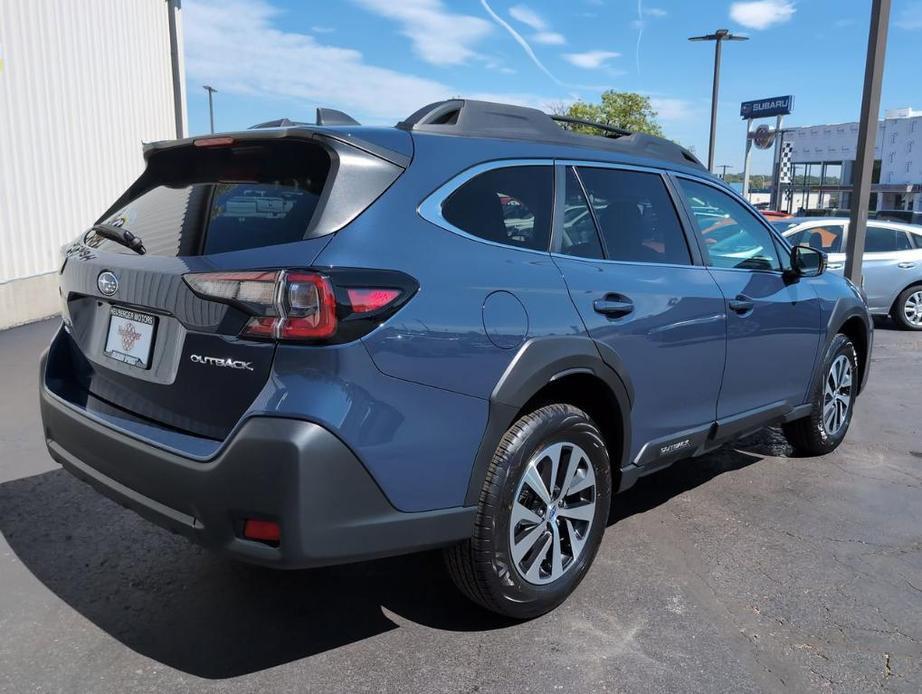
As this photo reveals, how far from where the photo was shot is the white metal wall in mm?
9492

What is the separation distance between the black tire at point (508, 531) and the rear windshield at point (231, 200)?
3.48 feet

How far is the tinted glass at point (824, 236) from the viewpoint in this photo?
1118 cm

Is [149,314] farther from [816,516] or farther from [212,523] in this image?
[816,516]

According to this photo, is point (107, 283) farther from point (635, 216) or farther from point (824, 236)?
point (824, 236)

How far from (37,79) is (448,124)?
8904 mm

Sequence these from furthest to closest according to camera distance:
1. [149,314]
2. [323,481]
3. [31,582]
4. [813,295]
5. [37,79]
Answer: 1. [37,79]
2. [813,295]
3. [31,582]
4. [149,314]
5. [323,481]

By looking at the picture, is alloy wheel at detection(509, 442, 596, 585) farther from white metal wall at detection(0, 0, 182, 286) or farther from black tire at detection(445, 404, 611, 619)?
white metal wall at detection(0, 0, 182, 286)

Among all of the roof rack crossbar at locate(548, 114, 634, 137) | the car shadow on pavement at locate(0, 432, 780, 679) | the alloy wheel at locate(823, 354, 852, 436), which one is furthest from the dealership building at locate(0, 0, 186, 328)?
the alloy wheel at locate(823, 354, 852, 436)

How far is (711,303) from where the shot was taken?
3840mm

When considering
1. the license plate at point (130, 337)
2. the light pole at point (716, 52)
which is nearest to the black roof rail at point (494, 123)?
the license plate at point (130, 337)

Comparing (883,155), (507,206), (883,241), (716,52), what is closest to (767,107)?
(883,155)

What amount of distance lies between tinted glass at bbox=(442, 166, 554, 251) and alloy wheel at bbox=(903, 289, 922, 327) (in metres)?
10.1

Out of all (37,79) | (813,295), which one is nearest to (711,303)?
(813,295)

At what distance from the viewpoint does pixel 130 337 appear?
2840mm
